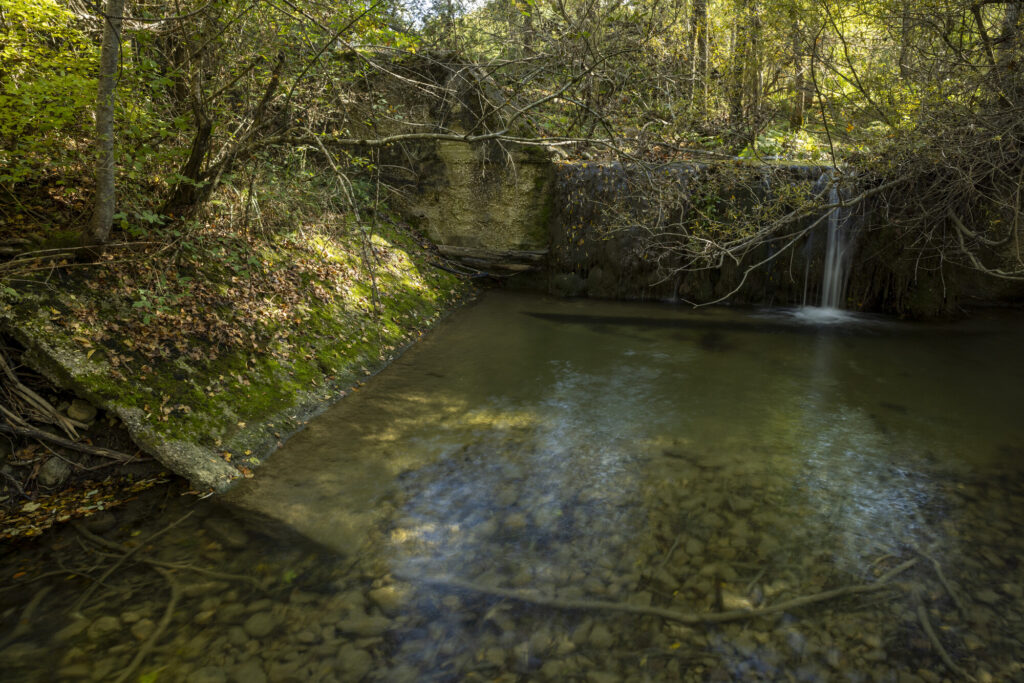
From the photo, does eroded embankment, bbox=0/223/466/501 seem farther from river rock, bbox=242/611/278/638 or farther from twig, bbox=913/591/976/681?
twig, bbox=913/591/976/681

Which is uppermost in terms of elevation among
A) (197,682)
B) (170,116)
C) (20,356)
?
(170,116)

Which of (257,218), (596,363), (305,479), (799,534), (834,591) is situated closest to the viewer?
(834,591)

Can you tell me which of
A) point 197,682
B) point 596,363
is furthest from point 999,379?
point 197,682

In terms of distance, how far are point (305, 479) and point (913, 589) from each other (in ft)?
14.1

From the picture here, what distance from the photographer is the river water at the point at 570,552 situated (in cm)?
320

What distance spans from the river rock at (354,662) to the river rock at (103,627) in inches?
49.0

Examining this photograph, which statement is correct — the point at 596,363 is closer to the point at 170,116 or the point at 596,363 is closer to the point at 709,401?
the point at 709,401

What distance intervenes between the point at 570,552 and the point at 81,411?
12.6 feet

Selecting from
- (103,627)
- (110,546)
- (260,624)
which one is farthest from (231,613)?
(110,546)

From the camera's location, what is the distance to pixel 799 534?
14.1ft

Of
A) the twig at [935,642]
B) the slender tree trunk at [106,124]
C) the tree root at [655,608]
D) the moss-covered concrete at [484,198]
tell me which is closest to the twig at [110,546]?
the tree root at [655,608]

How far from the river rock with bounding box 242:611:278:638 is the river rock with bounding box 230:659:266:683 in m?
0.20

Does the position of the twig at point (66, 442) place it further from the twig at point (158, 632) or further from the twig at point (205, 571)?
the twig at point (158, 632)

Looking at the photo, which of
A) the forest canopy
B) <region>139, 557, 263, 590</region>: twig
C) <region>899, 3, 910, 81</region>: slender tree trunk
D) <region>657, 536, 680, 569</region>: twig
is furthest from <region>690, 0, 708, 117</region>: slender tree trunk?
<region>139, 557, 263, 590</region>: twig
